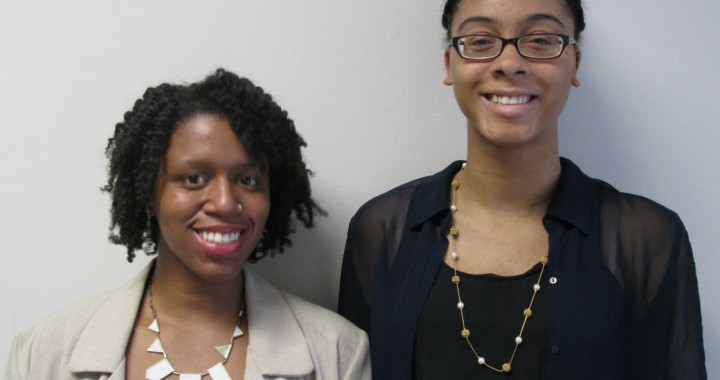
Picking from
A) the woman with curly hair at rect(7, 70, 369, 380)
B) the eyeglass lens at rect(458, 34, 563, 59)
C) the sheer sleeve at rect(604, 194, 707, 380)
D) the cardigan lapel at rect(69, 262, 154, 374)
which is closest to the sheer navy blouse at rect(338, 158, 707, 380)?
the sheer sleeve at rect(604, 194, 707, 380)

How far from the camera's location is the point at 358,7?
160 centimetres

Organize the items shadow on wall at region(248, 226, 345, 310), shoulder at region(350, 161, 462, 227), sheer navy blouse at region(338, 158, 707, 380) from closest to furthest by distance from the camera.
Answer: sheer navy blouse at region(338, 158, 707, 380)
shoulder at region(350, 161, 462, 227)
shadow on wall at region(248, 226, 345, 310)

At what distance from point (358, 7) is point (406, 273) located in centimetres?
66

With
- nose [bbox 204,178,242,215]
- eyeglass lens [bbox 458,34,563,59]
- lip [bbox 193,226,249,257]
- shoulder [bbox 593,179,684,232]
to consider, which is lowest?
lip [bbox 193,226,249,257]

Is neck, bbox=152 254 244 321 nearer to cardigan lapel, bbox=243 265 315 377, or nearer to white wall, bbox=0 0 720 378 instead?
cardigan lapel, bbox=243 265 315 377

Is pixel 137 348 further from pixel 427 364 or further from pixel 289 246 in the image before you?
pixel 427 364

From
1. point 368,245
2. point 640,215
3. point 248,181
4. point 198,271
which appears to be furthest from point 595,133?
point 198,271

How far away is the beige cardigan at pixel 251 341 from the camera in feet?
4.05

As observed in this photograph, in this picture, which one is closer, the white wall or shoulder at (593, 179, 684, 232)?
shoulder at (593, 179, 684, 232)

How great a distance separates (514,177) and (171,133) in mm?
657

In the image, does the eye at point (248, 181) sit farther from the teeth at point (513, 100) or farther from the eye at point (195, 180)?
the teeth at point (513, 100)

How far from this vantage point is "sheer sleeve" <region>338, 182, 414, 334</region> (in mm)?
1437

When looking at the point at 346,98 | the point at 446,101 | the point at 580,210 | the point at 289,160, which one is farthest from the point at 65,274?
the point at 580,210

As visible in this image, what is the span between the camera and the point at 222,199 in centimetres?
118
